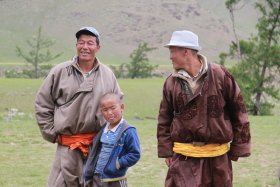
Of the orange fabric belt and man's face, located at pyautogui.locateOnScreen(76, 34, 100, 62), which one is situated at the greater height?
man's face, located at pyautogui.locateOnScreen(76, 34, 100, 62)

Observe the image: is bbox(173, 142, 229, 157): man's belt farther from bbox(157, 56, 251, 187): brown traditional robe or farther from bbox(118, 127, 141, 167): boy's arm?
bbox(118, 127, 141, 167): boy's arm

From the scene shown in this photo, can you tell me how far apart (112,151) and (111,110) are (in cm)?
33

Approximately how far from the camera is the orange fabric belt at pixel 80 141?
3.87 meters

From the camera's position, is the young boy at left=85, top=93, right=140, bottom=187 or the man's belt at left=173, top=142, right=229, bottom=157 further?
the young boy at left=85, top=93, right=140, bottom=187

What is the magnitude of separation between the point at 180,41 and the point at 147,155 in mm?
5591

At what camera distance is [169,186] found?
12.1 feet

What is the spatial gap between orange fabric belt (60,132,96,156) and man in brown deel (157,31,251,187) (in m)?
0.72

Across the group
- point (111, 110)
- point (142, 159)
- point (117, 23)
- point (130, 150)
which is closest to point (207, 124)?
point (130, 150)

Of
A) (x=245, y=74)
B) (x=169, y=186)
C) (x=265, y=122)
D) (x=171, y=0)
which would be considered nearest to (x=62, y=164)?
(x=169, y=186)

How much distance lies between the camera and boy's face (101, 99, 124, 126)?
3740 millimetres

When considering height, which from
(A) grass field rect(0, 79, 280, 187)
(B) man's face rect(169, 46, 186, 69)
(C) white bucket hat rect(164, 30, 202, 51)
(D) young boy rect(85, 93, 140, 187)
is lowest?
(A) grass field rect(0, 79, 280, 187)

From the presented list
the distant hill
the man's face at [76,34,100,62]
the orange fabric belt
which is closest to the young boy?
the orange fabric belt

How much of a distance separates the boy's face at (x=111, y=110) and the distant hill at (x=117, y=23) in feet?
256

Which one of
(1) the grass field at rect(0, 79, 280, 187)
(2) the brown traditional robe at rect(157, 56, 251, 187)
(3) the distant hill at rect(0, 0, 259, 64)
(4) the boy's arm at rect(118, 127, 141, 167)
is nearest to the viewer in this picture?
(2) the brown traditional robe at rect(157, 56, 251, 187)
